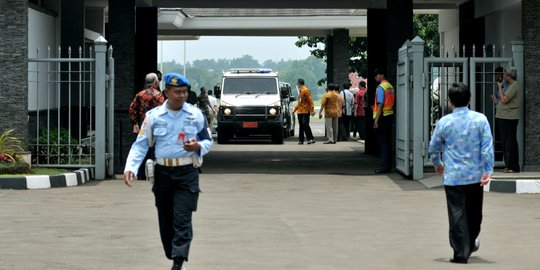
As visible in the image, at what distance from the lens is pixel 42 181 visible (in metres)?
19.2

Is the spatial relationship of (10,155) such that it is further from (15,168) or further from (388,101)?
(388,101)

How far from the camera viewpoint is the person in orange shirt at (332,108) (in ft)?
120

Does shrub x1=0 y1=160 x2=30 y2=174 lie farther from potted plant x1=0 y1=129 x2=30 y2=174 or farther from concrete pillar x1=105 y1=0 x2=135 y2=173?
concrete pillar x1=105 y1=0 x2=135 y2=173

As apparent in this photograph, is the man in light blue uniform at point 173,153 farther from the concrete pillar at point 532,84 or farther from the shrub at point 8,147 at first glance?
the concrete pillar at point 532,84

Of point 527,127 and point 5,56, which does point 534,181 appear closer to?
point 527,127

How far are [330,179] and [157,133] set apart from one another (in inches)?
465

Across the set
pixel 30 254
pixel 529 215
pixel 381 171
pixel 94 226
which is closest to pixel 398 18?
pixel 381 171

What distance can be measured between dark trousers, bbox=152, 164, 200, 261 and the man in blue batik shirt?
2594 millimetres

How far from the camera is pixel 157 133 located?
32.8 ft

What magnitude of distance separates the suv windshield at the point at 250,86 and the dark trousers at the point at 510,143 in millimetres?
17688

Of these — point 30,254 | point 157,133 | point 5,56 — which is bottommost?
point 30,254

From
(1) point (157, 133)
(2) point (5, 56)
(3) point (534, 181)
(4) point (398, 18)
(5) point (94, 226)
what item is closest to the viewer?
(1) point (157, 133)

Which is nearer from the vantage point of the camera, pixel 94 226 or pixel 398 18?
pixel 94 226

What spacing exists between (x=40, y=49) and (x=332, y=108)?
13105 mm
